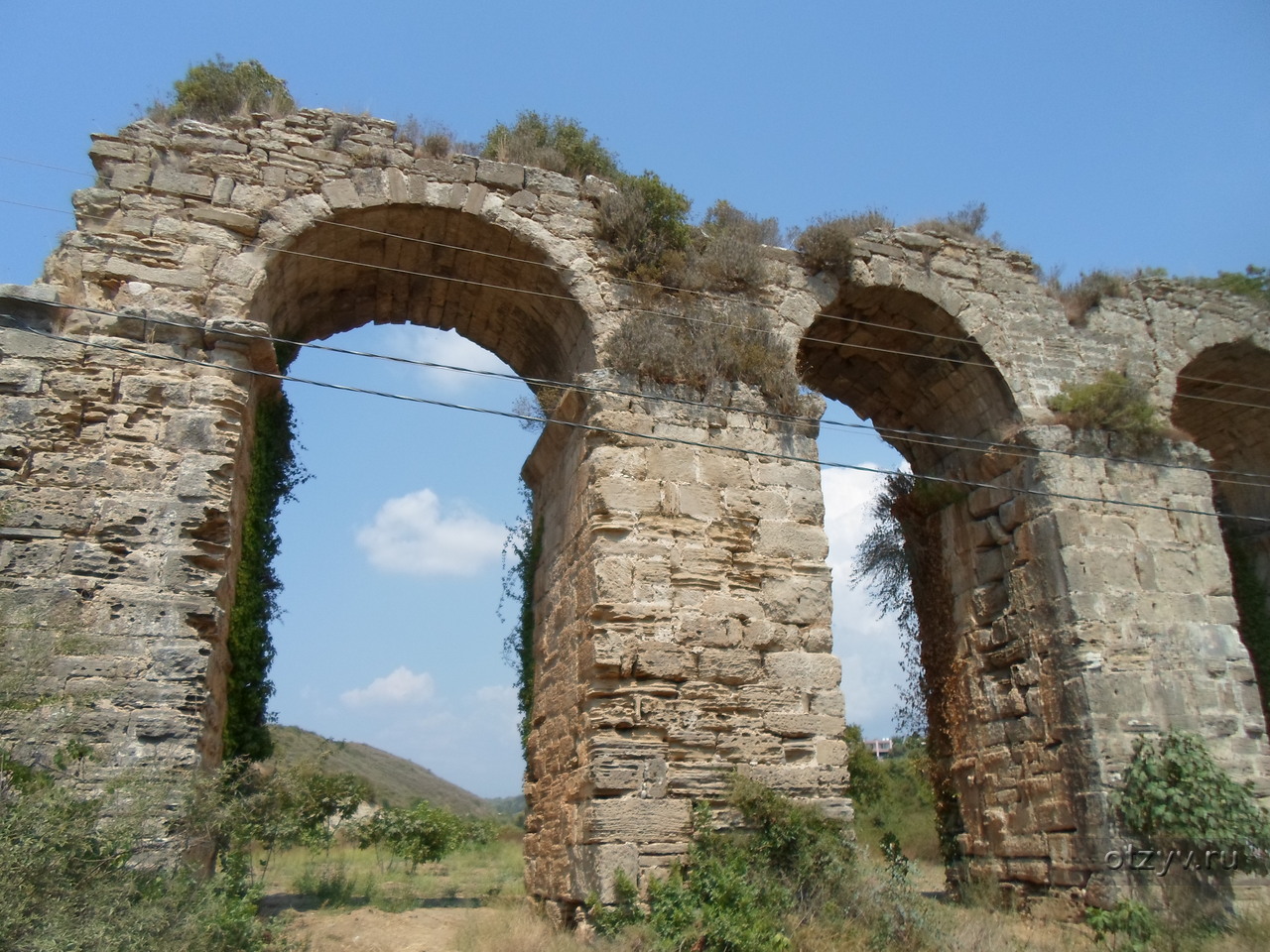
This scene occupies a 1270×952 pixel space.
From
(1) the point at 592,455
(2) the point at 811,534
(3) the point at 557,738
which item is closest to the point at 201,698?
(3) the point at 557,738

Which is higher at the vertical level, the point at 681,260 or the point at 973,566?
the point at 681,260

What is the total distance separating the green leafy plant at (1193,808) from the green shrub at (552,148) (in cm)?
660

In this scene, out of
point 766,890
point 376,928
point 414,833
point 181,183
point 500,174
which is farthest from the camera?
point 414,833

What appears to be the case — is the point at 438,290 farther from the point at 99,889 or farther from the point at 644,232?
the point at 99,889

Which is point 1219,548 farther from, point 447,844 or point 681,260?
point 447,844

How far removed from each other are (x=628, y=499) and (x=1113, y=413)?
473 centimetres

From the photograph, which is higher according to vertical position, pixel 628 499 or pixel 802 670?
pixel 628 499

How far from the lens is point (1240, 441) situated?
Result: 11648 millimetres

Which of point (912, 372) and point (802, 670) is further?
point (912, 372)

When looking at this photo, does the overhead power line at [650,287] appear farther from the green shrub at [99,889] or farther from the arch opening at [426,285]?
the green shrub at [99,889]

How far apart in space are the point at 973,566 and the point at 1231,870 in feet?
10.5

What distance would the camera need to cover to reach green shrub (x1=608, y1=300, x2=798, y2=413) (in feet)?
25.0

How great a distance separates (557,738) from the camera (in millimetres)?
7387

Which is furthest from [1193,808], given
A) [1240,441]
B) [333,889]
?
[333,889]
